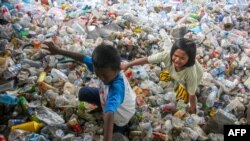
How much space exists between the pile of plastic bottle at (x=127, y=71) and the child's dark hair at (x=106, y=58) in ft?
2.18

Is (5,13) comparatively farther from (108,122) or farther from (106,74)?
(108,122)

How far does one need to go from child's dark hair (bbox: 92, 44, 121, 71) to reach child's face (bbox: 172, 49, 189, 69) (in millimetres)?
744

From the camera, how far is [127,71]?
3.15 metres

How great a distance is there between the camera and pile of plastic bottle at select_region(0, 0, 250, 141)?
99.7 inches

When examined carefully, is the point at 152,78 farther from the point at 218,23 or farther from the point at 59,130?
the point at 218,23

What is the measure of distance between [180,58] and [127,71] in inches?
26.2

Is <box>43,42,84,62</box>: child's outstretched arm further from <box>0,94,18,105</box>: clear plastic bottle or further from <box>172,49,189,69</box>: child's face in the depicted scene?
<box>172,49,189,69</box>: child's face

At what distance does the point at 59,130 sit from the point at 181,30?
7.03 feet

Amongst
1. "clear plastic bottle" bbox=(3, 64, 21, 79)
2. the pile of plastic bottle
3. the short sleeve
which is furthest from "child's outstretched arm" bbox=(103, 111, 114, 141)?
"clear plastic bottle" bbox=(3, 64, 21, 79)

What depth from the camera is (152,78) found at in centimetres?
321

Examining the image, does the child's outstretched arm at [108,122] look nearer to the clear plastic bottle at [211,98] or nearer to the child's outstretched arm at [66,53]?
the child's outstretched arm at [66,53]

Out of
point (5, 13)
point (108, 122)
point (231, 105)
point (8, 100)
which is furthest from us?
point (5, 13)

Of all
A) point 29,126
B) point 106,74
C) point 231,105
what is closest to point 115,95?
point 106,74

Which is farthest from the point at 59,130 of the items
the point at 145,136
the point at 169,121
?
the point at 169,121
